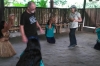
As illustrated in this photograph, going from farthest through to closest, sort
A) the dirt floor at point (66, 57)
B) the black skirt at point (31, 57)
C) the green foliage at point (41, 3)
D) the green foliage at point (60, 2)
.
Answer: the green foliage at point (60, 2), the green foliage at point (41, 3), the dirt floor at point (66, 57), the black skirt at point (31, 57)

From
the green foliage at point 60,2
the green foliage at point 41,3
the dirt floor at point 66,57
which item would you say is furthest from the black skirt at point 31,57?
the green foliage at point 60,2

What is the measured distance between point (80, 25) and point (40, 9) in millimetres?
2943

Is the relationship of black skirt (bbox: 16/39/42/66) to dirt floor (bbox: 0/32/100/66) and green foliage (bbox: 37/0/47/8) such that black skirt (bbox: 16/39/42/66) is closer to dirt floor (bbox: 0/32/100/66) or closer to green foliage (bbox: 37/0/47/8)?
dirt floor (bbox: 0/32/100/66)

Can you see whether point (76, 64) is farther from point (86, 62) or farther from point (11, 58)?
point (11, 58)

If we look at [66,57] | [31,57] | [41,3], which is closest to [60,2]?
[41,3]

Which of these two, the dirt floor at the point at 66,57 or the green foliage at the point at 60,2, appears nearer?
the dirt floor at the point at 66,57

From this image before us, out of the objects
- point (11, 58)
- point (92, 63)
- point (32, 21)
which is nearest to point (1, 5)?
point (11, 58)

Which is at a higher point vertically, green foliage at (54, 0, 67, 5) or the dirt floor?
green foliage at (54, 0, 67, 5)

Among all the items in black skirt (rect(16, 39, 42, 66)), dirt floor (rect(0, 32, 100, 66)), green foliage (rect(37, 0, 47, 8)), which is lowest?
dirt floor (rect(0, 32, 100, 66))

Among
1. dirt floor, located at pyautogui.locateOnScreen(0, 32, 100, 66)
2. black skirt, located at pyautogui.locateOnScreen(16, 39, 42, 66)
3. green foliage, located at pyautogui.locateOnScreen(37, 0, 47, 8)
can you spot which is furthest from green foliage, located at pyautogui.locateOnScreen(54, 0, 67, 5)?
black skirt, located at pyautogui.locateOnScreen(16, 39, 42, 66)

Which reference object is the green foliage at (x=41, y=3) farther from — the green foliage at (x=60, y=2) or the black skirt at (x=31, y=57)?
the black skirt at (x=31, y=57)

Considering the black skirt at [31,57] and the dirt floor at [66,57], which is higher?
the black skirt at [31,57]

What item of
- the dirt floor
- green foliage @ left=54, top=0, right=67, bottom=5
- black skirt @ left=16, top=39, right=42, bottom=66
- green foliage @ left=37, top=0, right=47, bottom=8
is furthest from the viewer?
green foliage @ left=54, top=0, right=67, bottom=5

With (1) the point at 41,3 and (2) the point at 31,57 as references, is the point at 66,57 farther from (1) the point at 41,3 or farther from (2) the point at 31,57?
(1) the point at 41,3
